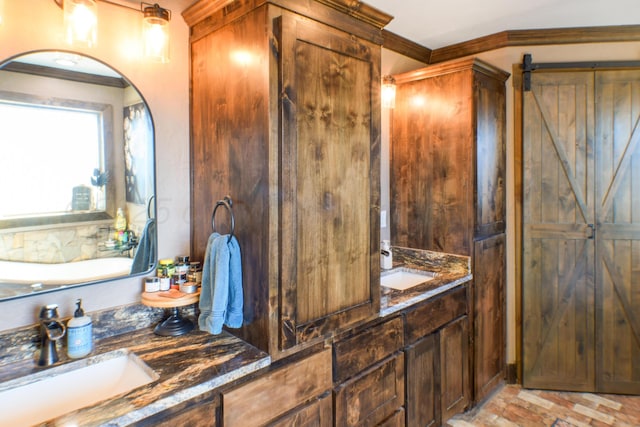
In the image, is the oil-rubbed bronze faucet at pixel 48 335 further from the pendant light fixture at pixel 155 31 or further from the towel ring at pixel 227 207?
the pendant light fixture at pixel 155 31

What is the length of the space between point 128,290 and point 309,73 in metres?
1.15

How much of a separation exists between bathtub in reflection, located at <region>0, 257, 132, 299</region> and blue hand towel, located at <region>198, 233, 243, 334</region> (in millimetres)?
395

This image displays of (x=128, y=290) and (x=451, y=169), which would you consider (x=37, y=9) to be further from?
(x=451, y=169)

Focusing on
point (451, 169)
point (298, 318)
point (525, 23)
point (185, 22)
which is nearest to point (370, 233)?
point (298, 318)

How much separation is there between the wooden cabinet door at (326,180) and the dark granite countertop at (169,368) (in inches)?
7.6

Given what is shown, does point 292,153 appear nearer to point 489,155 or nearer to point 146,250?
point 146,250

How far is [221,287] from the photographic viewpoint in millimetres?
1481

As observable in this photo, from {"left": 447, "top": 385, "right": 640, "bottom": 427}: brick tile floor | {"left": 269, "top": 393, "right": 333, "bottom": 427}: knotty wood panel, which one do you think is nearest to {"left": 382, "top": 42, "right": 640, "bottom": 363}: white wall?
{"left": 447, "top": 385, "right": 640, "bottom": 427}: brick tile floor

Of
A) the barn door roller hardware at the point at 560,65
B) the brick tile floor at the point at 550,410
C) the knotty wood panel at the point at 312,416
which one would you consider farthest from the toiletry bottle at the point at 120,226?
the barn door roller hardware at the point at 560,65

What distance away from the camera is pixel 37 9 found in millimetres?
1415

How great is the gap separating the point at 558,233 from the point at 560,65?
1.17 metres

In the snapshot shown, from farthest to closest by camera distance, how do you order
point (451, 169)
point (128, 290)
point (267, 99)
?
point (451, 169) < point (128, 290) < point (267, 99)

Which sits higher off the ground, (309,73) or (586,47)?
(586,47)

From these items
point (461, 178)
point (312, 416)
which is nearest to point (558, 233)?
point (461, 178)
